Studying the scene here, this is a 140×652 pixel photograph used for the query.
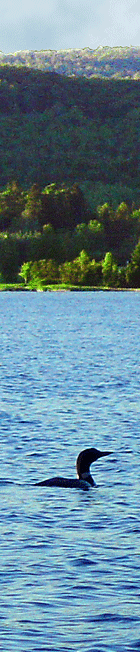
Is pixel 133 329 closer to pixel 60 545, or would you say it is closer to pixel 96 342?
pixel 96 342

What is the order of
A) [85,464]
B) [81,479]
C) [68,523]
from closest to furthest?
[68,523] < [81,479] < [85,464]

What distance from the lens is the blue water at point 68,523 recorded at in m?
19.0

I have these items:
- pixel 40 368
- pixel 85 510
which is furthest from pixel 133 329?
pixel 85 510

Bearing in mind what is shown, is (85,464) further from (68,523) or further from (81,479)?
(68,523)

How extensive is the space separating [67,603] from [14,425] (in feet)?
83.7

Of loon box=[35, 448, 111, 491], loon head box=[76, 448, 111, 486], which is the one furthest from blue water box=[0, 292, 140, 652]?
loon head box=[76, 448, 111, 486]

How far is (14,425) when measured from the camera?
45.7 metres

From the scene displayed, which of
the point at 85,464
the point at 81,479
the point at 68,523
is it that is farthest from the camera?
the point at 85,464

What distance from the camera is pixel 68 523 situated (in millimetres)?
26781

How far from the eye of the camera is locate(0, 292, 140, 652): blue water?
62.4 ft

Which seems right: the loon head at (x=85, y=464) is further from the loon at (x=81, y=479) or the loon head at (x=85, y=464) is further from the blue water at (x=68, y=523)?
the blue water at (x=68, y=523)

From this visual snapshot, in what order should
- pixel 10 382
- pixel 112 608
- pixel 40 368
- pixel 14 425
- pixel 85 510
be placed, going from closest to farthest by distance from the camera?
pixel 112 608 < pixel 85 510 < pixel 14 425 < pixel 10 382 < pixel 40 368

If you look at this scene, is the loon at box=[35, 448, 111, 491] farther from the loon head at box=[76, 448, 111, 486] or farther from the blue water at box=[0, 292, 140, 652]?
the blue water at box=[0, 292, 140, 652]

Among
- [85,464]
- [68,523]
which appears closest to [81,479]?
[85,464]
